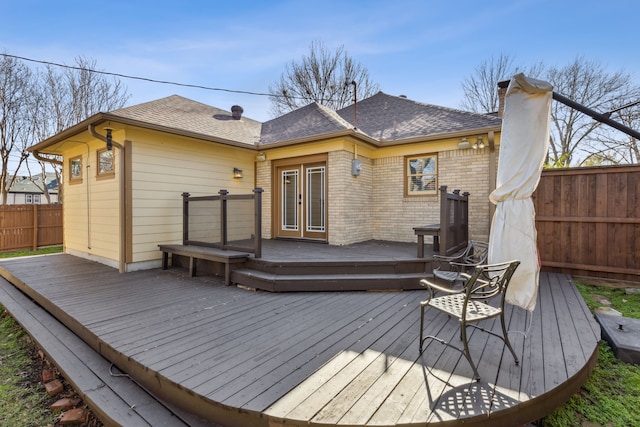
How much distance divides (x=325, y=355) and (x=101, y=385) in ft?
6.32

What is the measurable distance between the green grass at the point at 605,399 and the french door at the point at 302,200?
5.54m

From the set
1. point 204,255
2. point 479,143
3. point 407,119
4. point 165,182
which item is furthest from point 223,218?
point 407,119

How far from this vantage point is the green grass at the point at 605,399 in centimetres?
211

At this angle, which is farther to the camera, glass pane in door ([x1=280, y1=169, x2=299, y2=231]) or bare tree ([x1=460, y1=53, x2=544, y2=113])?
bare tree ([x1=460, y1=53, x2=544, y2=113])

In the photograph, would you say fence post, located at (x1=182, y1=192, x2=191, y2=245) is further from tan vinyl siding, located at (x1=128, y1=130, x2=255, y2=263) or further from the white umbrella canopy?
the white umbrella canopy

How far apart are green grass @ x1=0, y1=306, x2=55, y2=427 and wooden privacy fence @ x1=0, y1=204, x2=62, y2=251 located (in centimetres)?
900

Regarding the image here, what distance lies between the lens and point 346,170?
7266 millimetres

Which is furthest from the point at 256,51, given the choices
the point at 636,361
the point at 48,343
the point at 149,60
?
the point at 636,361

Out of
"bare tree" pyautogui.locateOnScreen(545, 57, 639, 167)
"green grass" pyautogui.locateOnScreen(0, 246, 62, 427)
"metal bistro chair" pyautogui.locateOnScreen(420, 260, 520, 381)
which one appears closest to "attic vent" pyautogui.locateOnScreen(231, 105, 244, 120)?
"green grass" pyautogui.locateOnScreen(0, 246, 62, 427)

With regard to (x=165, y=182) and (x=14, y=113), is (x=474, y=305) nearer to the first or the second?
(x=165, y=182)

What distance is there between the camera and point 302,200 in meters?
8.10

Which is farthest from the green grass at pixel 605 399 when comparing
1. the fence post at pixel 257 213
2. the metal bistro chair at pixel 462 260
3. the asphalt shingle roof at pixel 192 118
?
the asphalt shingle roof at pixel 192 118

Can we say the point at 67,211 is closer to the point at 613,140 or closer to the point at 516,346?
the point at 516,346

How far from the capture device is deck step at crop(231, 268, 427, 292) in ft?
15.8
